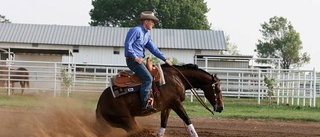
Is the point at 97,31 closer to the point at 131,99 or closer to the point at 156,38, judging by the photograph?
the point at 156,38

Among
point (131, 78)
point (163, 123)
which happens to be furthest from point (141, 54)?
point (163, 123)

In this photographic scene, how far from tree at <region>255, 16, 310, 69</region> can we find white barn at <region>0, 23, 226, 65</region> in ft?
91.1

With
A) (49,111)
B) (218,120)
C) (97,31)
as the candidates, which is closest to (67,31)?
(97,31)

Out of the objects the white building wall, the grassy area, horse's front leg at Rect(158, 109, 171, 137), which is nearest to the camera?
horse's front leg at Rect(158, 109, 171, 137)

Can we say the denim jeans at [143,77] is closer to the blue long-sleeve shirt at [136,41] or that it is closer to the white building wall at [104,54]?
the blue long-sleeve shirt at [136,41]

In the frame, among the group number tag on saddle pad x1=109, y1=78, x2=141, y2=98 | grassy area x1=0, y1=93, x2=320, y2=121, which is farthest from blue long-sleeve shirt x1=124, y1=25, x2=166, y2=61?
grassy area x1=0, y1=93, x2=320, y2=121

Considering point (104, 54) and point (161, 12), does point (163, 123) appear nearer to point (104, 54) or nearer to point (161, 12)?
point (104, 54)

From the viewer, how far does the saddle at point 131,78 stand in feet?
27.8

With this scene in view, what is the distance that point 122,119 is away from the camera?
27.3ft

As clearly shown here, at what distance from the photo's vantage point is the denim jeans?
27.3 feet

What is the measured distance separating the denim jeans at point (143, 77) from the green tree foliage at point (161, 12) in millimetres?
53701

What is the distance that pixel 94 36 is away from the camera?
1865 inches

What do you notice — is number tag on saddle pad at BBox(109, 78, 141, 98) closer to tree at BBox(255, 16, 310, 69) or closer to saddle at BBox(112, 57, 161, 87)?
saddle at BBox(112, 57, 161, 87)

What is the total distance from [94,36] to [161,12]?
61.7 feet
